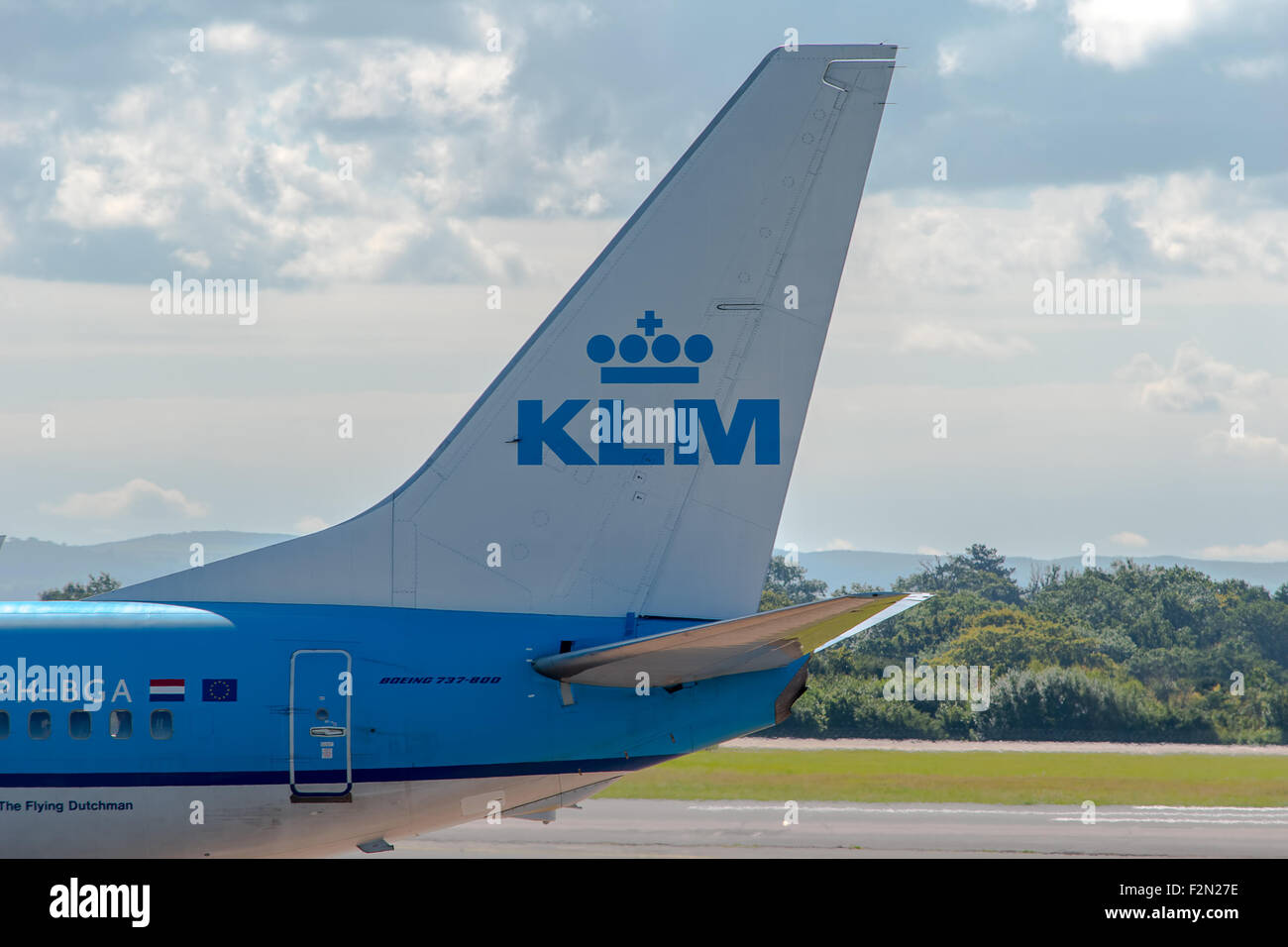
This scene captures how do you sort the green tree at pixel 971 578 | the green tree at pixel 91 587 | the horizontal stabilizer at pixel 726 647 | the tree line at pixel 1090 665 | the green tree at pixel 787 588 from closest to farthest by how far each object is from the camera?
the horizontal stabilizer at pixel 726 647 < the tree line at pixel 1090 665 < the green tree at pixel 91 587 < the green tree at pixel 787 588 < the green tree at pixel 971 578

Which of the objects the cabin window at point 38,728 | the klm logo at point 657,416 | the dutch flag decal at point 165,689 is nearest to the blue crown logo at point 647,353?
the klm logo at point 657,416

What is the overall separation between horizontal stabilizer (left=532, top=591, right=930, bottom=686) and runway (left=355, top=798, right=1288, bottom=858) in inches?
537

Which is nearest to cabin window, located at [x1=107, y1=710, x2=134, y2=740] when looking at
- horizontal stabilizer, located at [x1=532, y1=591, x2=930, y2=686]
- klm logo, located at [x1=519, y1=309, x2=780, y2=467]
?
horizontal stabilizer, located at [x1=532, y1=591, x2=930, y2=686]

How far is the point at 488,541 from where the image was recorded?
15.9 meters

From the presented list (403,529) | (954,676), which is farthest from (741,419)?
(954,676)

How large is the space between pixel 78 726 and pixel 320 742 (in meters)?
2.61

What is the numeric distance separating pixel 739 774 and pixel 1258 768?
598 inches

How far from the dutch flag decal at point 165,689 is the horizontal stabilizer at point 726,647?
3.90m

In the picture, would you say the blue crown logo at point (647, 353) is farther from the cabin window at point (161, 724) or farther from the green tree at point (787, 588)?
the green tree at point (787, 588)

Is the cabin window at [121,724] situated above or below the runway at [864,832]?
above

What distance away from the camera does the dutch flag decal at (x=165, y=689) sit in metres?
14.7

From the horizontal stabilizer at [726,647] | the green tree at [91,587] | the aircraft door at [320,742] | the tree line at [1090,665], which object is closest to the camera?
the horizontal stabilizer at [726,647]

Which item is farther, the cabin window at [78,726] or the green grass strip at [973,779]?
the green grass strip at [973,779]

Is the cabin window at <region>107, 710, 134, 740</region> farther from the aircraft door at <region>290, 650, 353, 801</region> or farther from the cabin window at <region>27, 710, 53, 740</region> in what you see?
the aircraft door at <region>290, 650, 353, 801</region>
